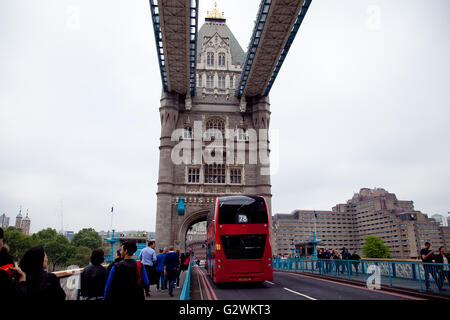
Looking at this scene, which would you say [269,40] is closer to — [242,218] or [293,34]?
[293,34]

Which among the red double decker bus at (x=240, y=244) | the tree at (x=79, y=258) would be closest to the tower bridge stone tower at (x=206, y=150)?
the red double decker bus at (x=240, y=244)

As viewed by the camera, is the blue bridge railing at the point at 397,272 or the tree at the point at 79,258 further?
the tree at the point at 79,258

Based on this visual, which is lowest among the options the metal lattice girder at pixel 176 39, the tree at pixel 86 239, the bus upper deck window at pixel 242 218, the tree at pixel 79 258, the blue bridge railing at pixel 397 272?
the tree at pixel 79 258

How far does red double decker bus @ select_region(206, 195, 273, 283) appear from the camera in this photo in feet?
44.4

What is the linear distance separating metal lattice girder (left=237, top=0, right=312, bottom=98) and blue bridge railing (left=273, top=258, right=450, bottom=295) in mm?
18525

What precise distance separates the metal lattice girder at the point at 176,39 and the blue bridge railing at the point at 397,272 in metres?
20.4

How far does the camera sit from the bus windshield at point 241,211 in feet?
46.0

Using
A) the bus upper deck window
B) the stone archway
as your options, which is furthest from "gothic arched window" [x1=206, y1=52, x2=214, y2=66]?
the bus upper deck window

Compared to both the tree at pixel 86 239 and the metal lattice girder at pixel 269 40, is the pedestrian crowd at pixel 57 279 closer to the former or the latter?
the metal lattice girder at pixel 269 40

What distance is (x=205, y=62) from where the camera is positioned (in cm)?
4031

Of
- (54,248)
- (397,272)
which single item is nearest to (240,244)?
(397,272)

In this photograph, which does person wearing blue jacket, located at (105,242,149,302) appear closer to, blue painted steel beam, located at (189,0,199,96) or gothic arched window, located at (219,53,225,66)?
blue painted steel beam, located at (189,0,199,96)

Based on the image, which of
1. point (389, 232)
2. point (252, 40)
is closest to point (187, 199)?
point (252, 40)
